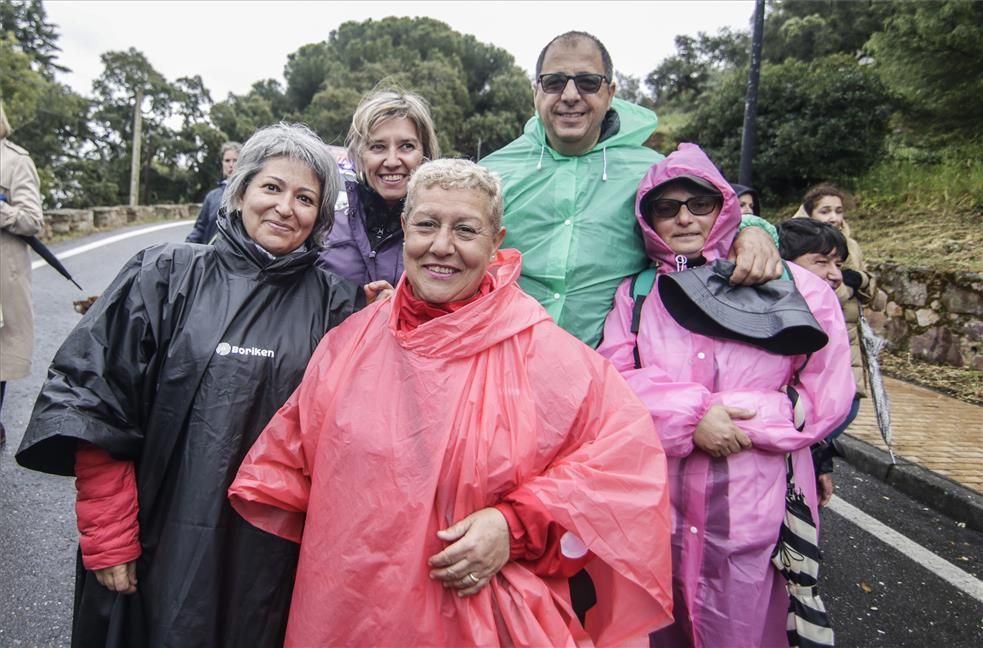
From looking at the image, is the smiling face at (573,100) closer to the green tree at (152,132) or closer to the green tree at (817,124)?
the green tree at (817,124)

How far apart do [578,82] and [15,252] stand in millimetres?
3986

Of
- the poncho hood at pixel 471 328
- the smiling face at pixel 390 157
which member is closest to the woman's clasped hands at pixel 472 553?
the poncho hood at pixel 471 328

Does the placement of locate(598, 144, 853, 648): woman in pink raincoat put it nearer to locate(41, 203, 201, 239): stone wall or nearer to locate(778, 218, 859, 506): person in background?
locate(778, 218, 859, 506): person in background

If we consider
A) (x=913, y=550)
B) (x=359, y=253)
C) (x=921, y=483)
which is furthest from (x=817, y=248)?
(x=921, y=483)

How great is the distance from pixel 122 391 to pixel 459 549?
3.40 ft

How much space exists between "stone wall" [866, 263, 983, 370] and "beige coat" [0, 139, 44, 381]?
8712mm

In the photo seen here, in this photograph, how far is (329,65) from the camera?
3788cm

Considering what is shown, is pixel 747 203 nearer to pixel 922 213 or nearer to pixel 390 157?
pixel 390 157

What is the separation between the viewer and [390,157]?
261 centimetres

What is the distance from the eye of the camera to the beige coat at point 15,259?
420cm

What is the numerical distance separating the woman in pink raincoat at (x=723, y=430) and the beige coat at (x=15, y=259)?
13.4ft

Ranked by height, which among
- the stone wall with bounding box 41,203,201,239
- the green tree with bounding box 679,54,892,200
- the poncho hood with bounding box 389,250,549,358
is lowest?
the stone wall with bounding box 41,203,201,239

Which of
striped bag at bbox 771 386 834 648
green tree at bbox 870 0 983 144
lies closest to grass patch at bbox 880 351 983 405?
green tree at bbox 870 0 983 144

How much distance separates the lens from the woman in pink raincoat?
1980mm
